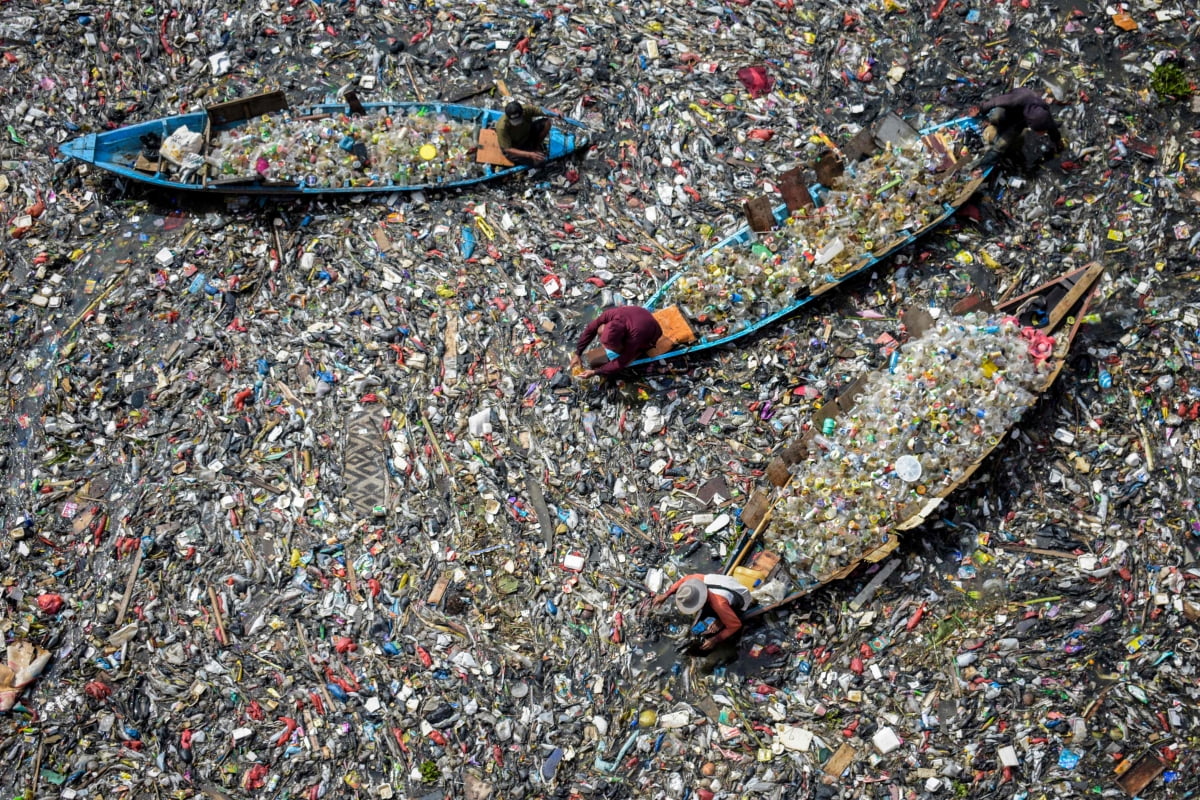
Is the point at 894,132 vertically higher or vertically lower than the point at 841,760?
higher

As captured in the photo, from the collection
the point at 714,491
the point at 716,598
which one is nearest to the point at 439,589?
the point at 716,598

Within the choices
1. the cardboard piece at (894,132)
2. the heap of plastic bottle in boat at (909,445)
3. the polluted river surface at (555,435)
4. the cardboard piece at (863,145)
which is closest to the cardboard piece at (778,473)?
the heap of plastic bottle in boat at (909,445)

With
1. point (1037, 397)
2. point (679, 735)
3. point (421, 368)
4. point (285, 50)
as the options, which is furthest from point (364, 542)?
point (1037, 397)

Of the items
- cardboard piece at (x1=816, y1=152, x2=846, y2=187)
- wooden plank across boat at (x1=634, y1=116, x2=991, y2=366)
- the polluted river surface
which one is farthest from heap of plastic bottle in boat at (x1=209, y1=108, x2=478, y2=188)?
cardboard piece at (x1=816, y1=152, x2=846, y2=187)

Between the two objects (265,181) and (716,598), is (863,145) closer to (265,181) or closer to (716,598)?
(716,598)

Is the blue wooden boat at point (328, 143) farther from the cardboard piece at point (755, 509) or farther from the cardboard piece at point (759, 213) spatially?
the cardboard piece at point (755, 509)

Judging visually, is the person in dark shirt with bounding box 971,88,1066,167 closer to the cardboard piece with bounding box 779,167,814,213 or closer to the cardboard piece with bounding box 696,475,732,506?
the cardboard piece with bounding box 779,167,814,213

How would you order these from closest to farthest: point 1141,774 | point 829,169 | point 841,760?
point 1141,774 < point 841,760 < point 829,169
